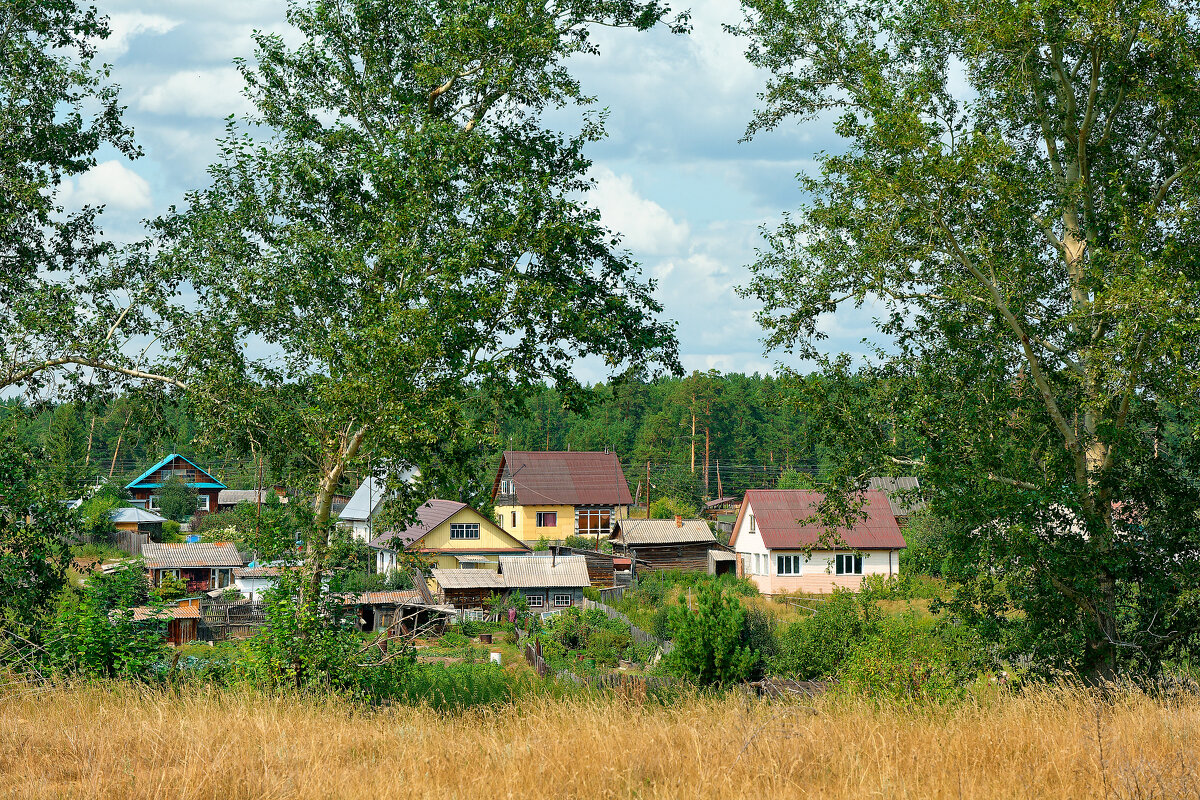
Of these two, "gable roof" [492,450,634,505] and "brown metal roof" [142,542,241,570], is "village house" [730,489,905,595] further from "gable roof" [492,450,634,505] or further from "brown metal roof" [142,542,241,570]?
"brown metal roof" [142,542,241,570]

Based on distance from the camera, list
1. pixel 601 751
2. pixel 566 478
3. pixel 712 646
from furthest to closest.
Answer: pixel 566 478 < pixel 712 646 < pixel 601 751

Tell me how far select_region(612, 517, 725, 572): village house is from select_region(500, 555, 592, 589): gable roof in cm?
993

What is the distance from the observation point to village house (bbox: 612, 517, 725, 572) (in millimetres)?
51844

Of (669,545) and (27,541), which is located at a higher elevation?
(27,541)

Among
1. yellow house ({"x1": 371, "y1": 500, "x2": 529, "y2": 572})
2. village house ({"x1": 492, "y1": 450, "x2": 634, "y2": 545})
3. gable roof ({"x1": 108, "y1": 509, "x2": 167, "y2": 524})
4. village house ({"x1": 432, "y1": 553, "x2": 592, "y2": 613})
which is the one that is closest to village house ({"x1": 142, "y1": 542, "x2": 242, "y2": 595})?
yellow house ({"x1": 371, "y1": 500, "x2": 529, "y2": 572})

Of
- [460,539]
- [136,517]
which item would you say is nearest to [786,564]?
[460,539]

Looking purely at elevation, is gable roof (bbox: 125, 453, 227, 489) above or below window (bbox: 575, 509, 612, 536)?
above

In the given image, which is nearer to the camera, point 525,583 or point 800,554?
point 525,583

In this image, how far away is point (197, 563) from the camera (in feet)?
155

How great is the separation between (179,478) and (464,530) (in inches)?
1359

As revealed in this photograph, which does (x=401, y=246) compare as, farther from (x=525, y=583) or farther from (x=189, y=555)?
(x=189, y=555)

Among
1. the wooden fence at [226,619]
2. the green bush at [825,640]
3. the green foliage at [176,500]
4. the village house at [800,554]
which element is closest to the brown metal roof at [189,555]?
the wooden fence at [226,619]

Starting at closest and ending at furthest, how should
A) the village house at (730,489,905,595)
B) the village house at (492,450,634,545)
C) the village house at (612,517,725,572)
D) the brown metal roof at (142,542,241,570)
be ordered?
the village house at (730,489,905,595) → the brown metal roof at (142,542,241,570) → the village house at (612,517,725,572) → the village house at (492,450,634,545)

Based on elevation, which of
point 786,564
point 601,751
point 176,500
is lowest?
point 786,564
